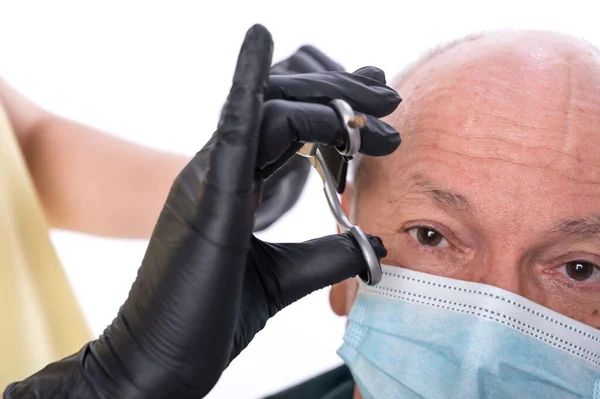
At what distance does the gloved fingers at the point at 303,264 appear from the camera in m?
1.17

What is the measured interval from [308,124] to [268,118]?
0.07 meters

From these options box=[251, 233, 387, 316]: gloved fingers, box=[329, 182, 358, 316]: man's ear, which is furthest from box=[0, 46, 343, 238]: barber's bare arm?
box=[251, 233, 387, 316]: gloved fingers

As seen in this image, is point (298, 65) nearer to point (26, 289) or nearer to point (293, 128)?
point (293, 128)

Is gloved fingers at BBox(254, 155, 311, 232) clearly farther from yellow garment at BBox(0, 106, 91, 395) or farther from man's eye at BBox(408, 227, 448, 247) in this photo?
yellow garment at BBox(0, 106, 91, 395)

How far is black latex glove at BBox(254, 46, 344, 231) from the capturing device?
5.49 feet

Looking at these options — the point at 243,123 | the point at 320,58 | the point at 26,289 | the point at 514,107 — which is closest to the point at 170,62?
the point at 320,58

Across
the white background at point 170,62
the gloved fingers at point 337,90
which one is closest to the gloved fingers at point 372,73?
the gloved fingers at point 337,90

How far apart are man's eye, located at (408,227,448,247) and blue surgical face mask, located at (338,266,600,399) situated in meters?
0.11

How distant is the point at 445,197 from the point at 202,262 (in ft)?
2.07

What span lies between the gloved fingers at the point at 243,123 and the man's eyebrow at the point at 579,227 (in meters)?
0.69

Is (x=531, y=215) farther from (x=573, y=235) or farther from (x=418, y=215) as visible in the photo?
(x=418, y=215)

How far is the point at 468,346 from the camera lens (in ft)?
4.13

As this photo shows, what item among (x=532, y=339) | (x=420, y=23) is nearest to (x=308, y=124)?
(x=532, y=339)

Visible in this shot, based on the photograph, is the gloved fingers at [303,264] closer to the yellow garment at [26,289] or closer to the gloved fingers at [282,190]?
the gloved fingers at [282,190]
